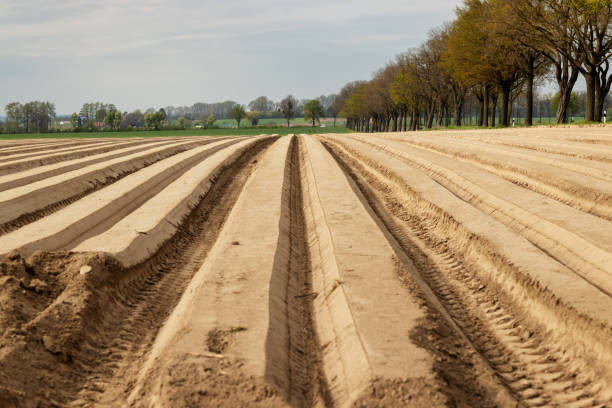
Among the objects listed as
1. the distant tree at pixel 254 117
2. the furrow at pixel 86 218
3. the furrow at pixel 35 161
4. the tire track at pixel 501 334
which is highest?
the distant tree at pixel 254 117

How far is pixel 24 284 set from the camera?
4.57 m

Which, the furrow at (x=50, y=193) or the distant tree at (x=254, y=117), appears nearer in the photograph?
the furrow at (x=50, y=193)

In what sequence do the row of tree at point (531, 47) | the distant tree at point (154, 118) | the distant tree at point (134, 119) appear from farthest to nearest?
1. the distant tree at point (134, 119)
2. the distant tree at point (154, 118)
3. the row of tree at point (531, 47)

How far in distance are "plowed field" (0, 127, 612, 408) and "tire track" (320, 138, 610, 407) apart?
2cm

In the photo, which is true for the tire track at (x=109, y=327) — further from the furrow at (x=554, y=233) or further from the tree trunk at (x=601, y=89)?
the tree trunk at (x=601, y=89)

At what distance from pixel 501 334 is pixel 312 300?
4.87 feet

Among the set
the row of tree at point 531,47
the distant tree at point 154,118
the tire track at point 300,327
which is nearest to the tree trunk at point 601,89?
the row of tree at point 531,47

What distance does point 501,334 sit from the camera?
4211mm

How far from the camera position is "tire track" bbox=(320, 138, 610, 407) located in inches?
133

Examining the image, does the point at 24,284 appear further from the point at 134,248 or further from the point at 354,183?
the point at 354,183

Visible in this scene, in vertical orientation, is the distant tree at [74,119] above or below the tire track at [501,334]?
above

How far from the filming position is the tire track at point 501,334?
11.1 feet

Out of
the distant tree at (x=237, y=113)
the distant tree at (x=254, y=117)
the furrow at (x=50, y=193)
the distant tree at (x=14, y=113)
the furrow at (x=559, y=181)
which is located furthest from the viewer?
the distant tree at (x=254, y=117)

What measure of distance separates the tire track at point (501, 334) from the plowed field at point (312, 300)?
0.06ft
